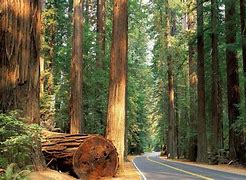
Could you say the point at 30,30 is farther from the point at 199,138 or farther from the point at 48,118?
the point at 199,138

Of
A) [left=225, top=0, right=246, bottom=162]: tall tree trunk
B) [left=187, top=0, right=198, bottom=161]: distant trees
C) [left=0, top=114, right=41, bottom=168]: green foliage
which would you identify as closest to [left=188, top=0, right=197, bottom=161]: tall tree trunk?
[left=187, top=0, right=198, bottom=161]: distant trees

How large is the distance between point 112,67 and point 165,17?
88.1 ft

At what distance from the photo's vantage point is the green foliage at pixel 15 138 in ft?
24.6

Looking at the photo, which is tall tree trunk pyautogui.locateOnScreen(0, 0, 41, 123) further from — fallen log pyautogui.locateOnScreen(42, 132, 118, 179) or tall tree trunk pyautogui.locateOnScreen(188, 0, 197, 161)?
tall tree trunk pyautogui.locateOnScreen(188, 0, 197, 161)

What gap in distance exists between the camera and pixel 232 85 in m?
25.0

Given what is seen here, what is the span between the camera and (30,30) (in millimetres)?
9633

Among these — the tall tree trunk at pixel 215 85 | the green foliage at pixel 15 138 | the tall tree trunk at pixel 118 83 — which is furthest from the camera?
the tall tree trunk at pixel 215 85

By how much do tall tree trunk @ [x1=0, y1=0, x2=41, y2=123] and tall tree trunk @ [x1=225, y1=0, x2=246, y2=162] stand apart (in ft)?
53.2

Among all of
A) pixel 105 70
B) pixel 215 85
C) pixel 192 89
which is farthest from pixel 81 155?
pixel 192 89

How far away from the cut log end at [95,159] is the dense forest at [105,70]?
1467 mm

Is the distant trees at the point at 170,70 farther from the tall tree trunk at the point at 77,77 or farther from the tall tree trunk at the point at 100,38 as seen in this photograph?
the tall tree trunk at the point at 77,77

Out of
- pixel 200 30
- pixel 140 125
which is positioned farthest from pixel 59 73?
pixel 140 125

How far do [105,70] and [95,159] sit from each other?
14591 mm

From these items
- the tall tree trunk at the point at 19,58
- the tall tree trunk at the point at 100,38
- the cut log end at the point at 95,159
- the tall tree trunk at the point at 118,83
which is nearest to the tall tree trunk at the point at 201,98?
the tall tree trunk at the point at 100,38
